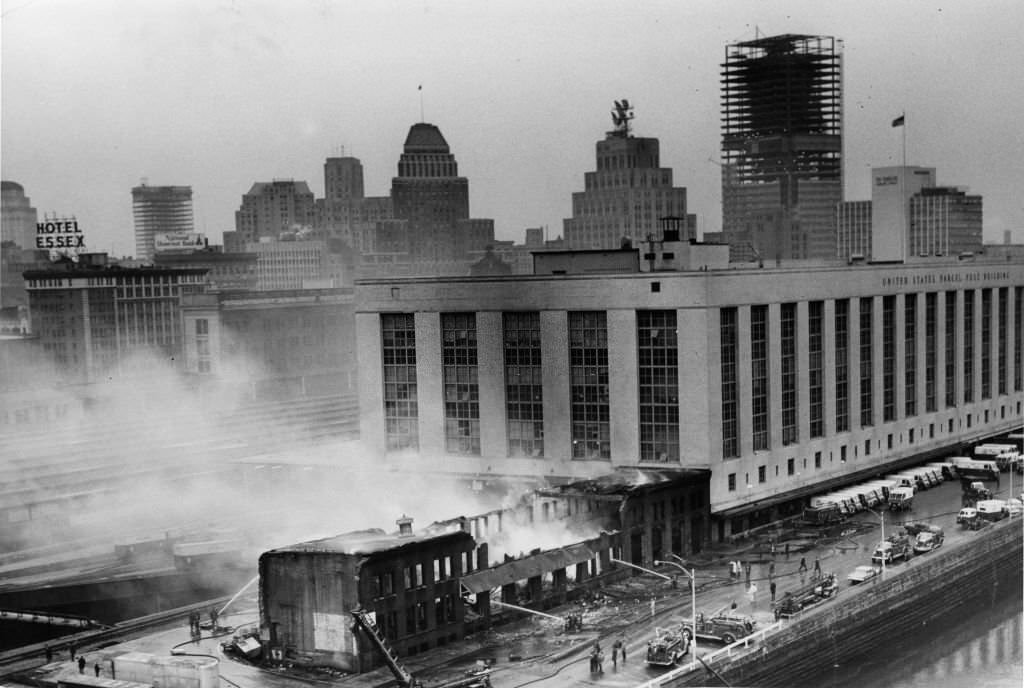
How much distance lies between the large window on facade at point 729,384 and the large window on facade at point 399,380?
47.4 ft

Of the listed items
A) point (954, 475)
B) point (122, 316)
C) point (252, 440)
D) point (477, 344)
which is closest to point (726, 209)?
point (122, 316)

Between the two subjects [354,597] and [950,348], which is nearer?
[354,597]

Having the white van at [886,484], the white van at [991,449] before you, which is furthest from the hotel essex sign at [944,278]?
the white van at [886,484]

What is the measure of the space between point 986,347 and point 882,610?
122 ft

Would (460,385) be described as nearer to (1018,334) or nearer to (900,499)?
(900,499)

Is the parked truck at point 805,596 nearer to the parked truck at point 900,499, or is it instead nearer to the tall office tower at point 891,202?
the parked truck at point 900,499

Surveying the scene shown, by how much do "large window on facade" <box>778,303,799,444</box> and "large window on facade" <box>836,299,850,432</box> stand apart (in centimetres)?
451

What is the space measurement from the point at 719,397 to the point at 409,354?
14943mm

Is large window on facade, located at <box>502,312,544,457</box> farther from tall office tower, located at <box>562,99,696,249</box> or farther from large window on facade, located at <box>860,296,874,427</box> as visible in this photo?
tall office tower, located at <box>562,99,696,249</box>

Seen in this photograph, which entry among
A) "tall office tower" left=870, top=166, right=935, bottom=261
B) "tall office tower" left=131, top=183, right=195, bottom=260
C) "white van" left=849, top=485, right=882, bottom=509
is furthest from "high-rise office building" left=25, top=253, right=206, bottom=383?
"white van" left=849, top=485, right=882, bottom=509

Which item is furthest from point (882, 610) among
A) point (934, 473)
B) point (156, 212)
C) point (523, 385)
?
point (156, 212)

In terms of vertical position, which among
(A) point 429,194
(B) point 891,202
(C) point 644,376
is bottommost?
(C) point 644,376

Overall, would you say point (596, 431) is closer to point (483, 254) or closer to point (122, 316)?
point (483, 254)

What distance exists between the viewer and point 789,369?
65.9 metres
